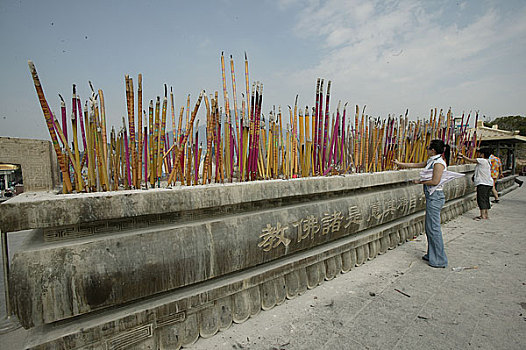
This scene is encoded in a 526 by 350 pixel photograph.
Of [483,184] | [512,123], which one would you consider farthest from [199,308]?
[512,123]

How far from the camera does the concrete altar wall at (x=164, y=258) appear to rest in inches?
44.9

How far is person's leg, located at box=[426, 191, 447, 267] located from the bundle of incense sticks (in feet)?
2.49

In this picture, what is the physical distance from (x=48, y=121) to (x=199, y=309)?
1291 millimetres

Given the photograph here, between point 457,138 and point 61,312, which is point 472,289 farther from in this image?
point 457,138

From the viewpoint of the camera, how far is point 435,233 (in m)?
2.72

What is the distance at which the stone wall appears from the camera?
6.03 ft

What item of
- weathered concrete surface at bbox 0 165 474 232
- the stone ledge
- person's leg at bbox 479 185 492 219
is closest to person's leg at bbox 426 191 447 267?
the stone ledge

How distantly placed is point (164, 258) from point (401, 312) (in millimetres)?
1600

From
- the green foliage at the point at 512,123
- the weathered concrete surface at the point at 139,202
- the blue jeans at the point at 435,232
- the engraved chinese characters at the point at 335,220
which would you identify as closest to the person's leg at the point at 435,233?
the blue jeans at the point at 435,232

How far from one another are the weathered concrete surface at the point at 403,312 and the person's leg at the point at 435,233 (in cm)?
10

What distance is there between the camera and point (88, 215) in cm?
123

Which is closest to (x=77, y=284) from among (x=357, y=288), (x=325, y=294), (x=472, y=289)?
(x=325, y=294)

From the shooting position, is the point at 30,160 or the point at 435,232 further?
the point at 435,232

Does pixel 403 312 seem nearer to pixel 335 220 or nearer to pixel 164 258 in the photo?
pixel 335 220
